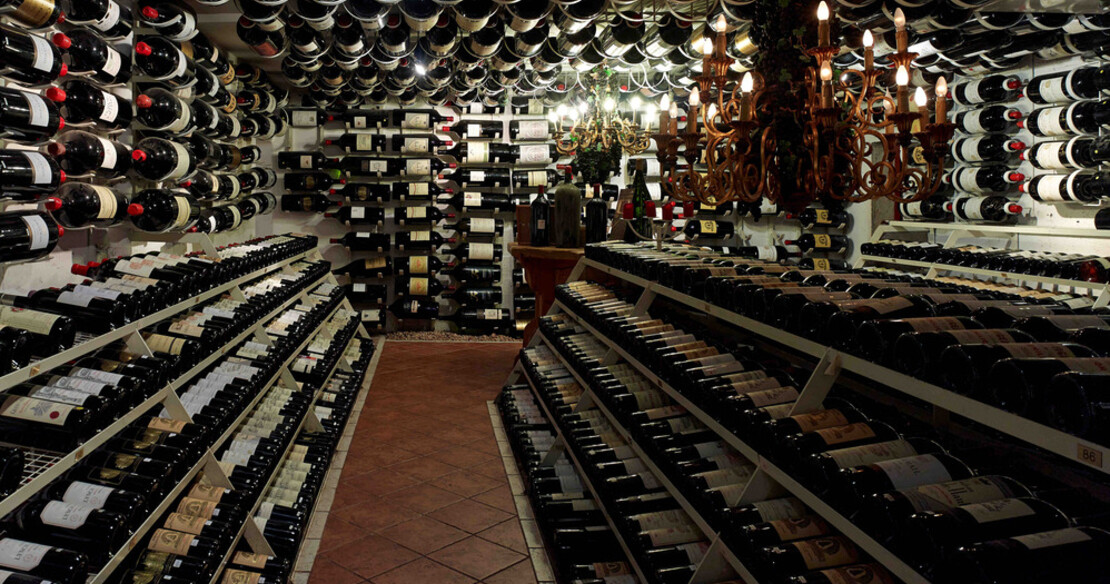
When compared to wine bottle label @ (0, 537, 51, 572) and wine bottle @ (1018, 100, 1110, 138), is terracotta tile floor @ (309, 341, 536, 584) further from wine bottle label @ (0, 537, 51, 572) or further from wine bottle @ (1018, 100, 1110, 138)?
wine bottle @ (1018, 100, 1110, 138)

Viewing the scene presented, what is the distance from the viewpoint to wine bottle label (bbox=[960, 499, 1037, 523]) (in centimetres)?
123

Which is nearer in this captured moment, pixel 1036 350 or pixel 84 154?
pixel 1036 350

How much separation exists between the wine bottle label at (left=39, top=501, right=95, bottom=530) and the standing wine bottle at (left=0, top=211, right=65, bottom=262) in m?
0.96

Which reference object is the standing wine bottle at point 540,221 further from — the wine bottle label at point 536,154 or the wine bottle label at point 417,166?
the wine bottle label at point 417,166

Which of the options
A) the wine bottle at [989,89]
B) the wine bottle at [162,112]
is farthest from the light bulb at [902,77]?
the wine bottle at [989,89]

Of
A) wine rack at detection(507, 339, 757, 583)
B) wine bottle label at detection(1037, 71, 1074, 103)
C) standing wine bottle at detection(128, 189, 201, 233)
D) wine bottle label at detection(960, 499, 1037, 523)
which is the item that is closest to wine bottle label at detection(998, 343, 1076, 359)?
wine bottle label at detection(960, 499, 1037, 523)

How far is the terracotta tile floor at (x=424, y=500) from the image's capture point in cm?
303

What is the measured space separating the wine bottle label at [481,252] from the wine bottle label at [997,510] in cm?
738

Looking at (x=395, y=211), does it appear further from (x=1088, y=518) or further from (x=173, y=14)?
(x=1088, y=518)

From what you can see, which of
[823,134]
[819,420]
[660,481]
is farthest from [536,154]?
[819,420]

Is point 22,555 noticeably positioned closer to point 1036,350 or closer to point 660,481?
point 660,481

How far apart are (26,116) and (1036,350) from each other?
299 cm

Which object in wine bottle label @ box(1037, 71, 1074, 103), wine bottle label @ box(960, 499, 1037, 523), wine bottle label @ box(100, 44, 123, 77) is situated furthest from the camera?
wine bottle label @ box(1037, 71, 1074, 103)

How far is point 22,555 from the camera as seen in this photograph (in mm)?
1756
